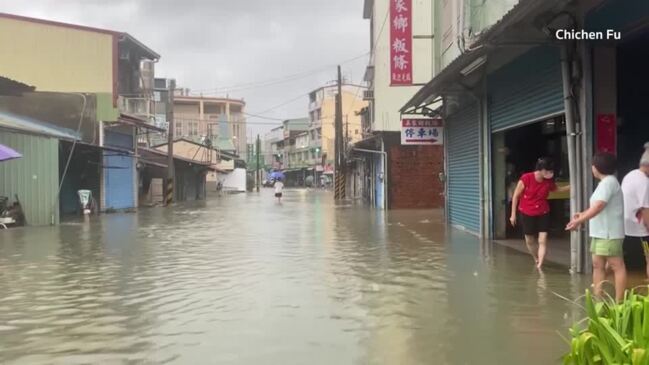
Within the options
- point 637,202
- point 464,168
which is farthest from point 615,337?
point 464,168

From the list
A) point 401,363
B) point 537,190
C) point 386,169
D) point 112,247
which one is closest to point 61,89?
point 386,169

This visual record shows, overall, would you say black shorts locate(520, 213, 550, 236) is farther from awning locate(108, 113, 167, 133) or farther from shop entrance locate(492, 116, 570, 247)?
awning locate(108, 113, 167, 133)

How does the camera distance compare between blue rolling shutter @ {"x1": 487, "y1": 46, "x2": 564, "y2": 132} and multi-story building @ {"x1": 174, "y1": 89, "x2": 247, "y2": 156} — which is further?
multi-story building @ {"x1": 174, "y1": 89, "x2": 247, "y2": 156}

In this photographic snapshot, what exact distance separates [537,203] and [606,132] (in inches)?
52.7

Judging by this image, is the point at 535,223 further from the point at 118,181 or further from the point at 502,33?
the point at 118,181

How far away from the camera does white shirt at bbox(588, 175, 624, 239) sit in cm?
584

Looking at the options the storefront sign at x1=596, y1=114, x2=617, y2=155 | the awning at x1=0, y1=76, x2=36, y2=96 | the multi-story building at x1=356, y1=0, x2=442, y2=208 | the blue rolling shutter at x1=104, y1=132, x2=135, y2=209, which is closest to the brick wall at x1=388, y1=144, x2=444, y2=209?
the multi-story building at x1=356, y1=0, x2=442, y2=208

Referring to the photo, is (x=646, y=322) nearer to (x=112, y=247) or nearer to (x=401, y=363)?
(x=401, y=363)

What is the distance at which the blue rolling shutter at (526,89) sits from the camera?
9080 millimetres

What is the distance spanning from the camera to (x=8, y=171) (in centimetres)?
1792

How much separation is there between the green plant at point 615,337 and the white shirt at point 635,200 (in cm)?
287

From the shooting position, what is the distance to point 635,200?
6.21 m

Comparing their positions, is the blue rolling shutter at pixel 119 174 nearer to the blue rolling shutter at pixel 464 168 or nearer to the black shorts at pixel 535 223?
the blue rolling shutter at pixel 464 168

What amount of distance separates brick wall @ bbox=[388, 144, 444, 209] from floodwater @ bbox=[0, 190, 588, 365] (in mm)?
12846
